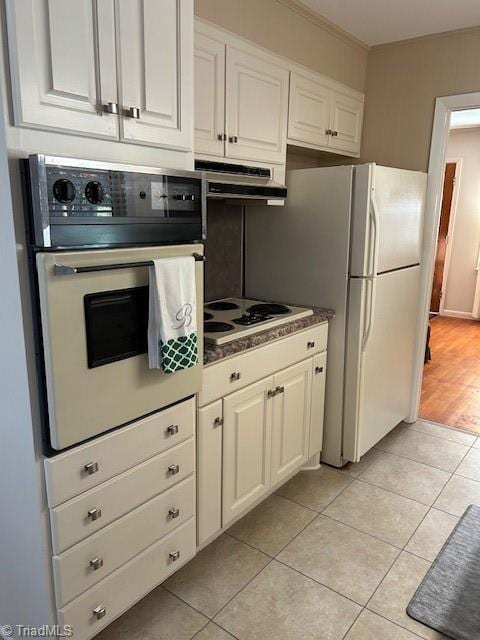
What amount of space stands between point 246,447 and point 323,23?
2.33m

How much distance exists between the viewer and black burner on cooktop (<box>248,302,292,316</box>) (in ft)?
7.98

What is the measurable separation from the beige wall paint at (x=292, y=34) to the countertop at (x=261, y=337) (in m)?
1.35

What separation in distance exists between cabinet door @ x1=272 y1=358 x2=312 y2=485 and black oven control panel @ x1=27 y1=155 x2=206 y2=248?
960mm

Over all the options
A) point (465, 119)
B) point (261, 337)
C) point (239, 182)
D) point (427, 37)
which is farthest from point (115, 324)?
point (465, 119)

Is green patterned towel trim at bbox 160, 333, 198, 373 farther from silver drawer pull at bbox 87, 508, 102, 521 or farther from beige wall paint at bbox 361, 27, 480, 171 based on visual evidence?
beige wall paint at bbox 361, 27, 480, 171

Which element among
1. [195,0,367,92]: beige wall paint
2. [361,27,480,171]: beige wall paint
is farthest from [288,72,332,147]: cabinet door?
[361,27,480,171]: beige wall paint

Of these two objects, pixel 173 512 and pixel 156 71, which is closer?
pixel 156 71

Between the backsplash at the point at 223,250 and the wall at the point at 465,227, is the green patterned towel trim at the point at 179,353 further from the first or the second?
the wall at the point at 465,227

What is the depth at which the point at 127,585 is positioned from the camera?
63.6 inches

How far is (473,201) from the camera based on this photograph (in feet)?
20.7

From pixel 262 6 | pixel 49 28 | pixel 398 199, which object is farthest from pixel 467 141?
pixel 49 28

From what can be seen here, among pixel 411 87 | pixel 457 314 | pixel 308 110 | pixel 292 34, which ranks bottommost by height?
pixel 457 314

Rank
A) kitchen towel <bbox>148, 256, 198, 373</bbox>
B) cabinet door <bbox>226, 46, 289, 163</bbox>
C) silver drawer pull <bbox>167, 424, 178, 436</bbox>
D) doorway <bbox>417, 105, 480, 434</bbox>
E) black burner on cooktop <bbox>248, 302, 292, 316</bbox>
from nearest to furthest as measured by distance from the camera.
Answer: kitchen towel <bbox>148, 256, 198, 373</bbox>, silver drawer pull <bbox>167, 424, 178, 436</bbox>, cabinet door <bbox>226, 46, 289, 163</bbox>, black burner on cooktop <bbox>248, 302, 292, 316</bbox>, doorway <bbox>417, 105, 480, 434</bbox>

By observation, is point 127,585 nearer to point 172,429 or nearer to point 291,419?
point 172,429
